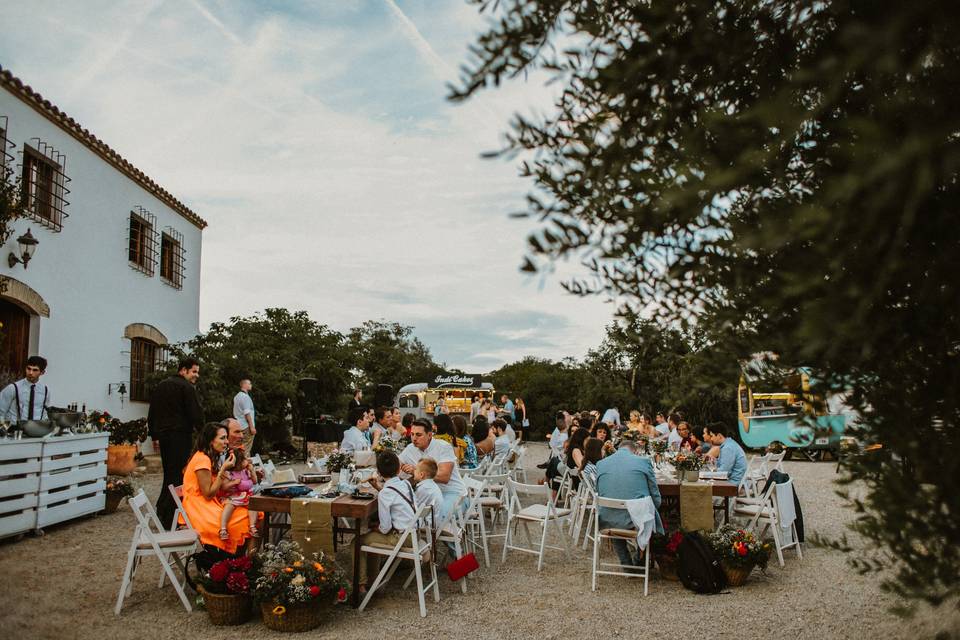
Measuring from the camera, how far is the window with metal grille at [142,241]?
14.4 m

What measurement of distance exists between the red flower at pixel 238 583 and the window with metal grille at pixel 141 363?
32.7 ft

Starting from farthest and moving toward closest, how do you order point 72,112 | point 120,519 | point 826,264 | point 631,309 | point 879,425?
point 72,112 < point 120,519 < point 631,309 < point 879,425 < point 826,264

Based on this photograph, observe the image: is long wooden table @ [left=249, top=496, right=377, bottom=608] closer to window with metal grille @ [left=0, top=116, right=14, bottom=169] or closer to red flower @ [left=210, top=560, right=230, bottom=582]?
red flower @ [left=210, top=560, right=230, bottom=582]

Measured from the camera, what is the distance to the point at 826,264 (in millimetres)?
1702

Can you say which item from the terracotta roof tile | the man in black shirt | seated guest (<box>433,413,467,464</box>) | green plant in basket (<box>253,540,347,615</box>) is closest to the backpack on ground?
green plant in basket (<box>253,540,347,615</box>)

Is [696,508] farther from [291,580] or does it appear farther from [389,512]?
[291,580]

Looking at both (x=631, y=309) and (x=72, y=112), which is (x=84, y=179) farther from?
(x=631, y=309)

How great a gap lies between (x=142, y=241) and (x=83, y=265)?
2.64 m

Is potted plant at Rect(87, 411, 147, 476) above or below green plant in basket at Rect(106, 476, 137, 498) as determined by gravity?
above

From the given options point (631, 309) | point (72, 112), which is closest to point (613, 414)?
point (72, 112)

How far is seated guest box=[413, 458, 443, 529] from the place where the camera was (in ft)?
19.7

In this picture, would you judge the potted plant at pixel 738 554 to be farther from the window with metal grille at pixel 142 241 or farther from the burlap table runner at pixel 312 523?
the window with metal grille at pixel 142 241

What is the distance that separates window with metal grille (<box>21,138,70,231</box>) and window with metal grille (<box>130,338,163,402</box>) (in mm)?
3311

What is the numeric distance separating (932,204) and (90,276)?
13395 mm
